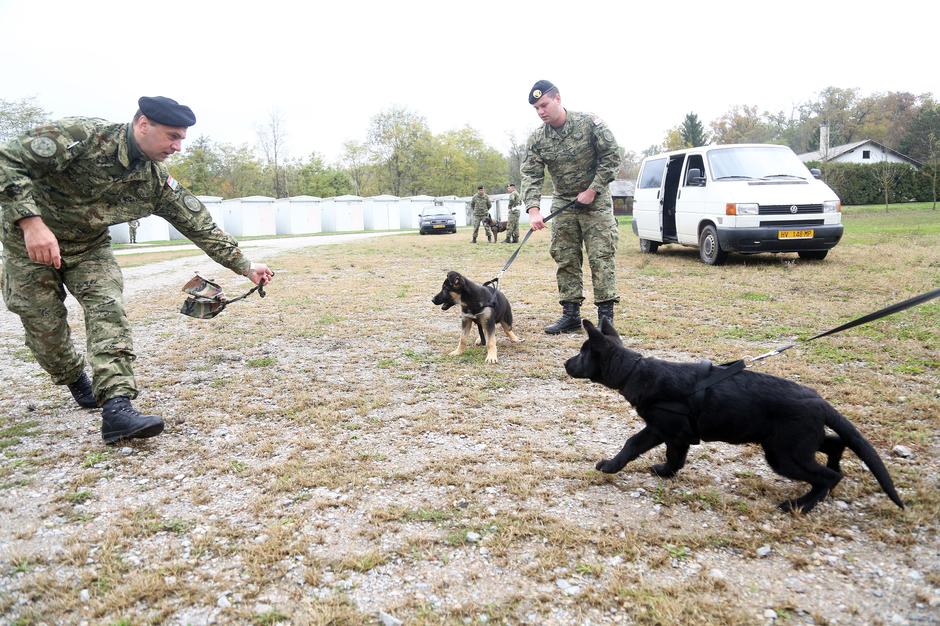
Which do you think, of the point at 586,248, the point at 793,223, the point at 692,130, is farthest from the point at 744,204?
the point at 692,130

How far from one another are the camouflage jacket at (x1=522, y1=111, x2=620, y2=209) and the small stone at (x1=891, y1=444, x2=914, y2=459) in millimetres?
3671

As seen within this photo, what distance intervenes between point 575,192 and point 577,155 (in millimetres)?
398

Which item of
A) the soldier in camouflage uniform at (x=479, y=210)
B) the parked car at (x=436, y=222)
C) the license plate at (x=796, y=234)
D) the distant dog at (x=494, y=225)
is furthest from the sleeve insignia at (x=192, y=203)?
the parked car at (x=436, y=222)

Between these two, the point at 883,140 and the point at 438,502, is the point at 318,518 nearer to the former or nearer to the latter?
the point at 438,502

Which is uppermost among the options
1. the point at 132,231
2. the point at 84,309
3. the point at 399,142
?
the point at 399,142

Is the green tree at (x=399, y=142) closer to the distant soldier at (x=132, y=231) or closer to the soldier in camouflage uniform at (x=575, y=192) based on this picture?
the distant soldier at (x=132, y=231)

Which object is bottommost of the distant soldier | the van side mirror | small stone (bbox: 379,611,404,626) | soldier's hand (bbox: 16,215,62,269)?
small stone (bbox: 379,611,404,626)

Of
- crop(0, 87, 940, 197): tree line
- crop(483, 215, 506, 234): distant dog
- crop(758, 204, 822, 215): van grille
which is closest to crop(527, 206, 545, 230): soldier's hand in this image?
crop(758, 204, 822, 215): van grille

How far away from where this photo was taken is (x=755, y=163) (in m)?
11.6

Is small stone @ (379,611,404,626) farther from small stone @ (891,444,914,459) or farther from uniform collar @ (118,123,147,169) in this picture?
uniform collar @ (118,123,147,169)

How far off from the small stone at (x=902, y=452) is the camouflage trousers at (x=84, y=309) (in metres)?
4.53

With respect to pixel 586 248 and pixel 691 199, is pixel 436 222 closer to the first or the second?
pixel 691 199

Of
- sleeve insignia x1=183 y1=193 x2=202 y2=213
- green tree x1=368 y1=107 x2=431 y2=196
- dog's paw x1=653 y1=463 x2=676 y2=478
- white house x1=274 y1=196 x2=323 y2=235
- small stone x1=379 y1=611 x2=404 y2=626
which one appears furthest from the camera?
green tree x1=368 y1=107 x2=431 y2=196

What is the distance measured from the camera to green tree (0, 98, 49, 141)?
36.1 m
